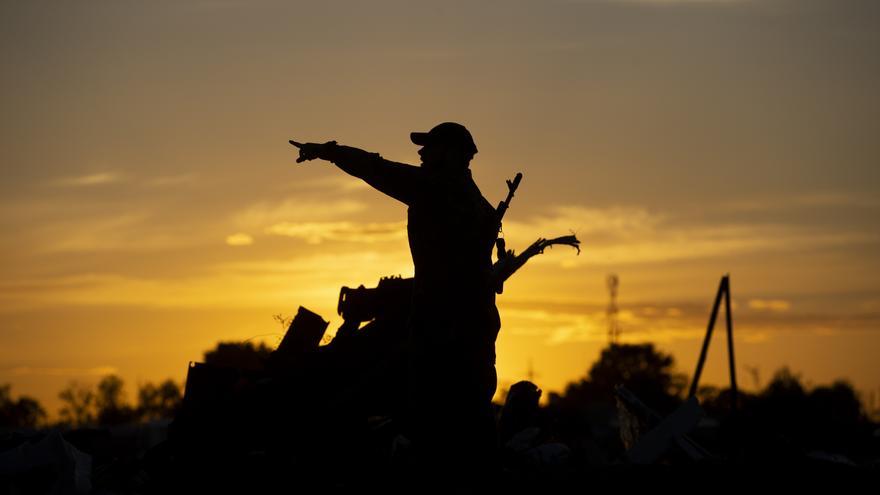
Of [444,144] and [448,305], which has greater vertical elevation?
[444,144]

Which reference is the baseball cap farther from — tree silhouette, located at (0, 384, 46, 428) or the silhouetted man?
tree silhouette, located at (0, 384, 46, 428)

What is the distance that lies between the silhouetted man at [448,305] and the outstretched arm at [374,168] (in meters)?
0.01

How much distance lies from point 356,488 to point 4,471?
339 cm

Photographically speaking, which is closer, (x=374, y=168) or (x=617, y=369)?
(x=374, y=168)

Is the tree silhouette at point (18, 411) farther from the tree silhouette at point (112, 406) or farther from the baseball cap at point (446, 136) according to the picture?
the baseball cap at point (446, 136)

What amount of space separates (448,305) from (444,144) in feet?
4.77

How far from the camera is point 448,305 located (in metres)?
11.7

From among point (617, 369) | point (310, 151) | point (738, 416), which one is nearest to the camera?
point (310, 151)

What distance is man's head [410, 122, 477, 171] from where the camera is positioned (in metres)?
11.8

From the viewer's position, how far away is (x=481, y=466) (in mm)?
11570

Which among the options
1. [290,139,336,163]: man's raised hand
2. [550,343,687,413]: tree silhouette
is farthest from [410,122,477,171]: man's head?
[550,343,687,413]: tree silhouette

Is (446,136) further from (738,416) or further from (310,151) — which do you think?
(738,416)

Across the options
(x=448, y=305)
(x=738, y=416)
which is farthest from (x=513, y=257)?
(x=738, y=416)

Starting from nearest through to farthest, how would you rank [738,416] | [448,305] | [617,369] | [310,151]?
1. [310,151]
2. [448,305]
3. [738,416]
4. [617,369]
